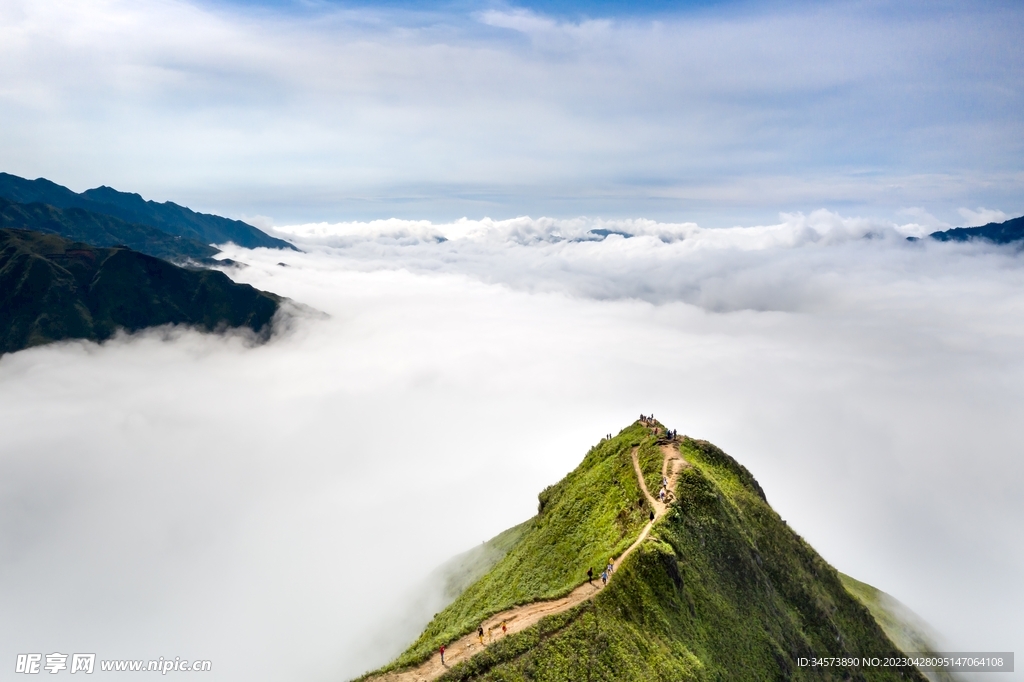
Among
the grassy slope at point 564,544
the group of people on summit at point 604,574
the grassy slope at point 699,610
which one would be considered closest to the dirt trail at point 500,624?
the group of people on summit at point 604,574

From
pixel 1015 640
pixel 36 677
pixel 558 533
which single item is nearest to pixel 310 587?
pixel 36 677

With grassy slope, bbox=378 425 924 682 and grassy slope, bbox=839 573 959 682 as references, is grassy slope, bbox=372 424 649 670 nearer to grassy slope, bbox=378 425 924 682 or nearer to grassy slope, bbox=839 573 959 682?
grassy slope, bbox=378 425 924 682

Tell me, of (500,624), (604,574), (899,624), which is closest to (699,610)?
(604,574)

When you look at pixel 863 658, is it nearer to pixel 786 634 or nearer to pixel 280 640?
pixel 786 634

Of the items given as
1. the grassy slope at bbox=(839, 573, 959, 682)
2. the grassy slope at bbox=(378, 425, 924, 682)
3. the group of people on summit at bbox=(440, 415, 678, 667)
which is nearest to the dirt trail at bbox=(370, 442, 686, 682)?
the group of people on summit at bbox=(440, 415, 678, 667)

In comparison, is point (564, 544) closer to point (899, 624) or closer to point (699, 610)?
point (699, 610)
